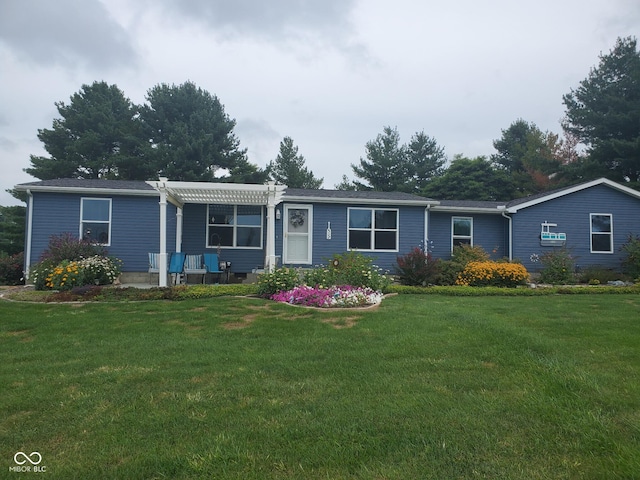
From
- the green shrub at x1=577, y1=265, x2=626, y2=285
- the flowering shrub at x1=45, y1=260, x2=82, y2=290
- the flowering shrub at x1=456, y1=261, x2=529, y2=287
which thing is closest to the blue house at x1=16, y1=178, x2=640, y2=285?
the green shrub at x1=577, y1=265, x2=626, y2=285

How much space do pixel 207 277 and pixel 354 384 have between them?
30.9ft

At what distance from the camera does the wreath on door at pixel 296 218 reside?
12.5 metres

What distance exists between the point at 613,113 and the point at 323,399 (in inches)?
1018

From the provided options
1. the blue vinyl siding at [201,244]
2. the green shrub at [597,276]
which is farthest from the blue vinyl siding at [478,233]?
the blue vinyl siding at [201,244]

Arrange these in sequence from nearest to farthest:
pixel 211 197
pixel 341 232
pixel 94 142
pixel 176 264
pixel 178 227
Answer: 1. pixel 176 264
2. pixel 211 197
3. pixel 178 227
4. pixel 341 232
5. pixel 94 142

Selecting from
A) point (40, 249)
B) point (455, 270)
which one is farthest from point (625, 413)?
point (40, 249)

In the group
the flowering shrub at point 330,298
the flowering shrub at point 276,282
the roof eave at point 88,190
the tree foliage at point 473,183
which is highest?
the tree foliage at point 473,183

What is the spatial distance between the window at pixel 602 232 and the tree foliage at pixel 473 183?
45.0 ft

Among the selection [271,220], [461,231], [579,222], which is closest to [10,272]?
[271,220]

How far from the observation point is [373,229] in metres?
12.9

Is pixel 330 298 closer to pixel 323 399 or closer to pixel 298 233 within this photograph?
pixel 323 399

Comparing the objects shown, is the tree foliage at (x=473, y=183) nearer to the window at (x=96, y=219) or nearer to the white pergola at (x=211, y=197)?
the white pergola at (x=211, y=197)

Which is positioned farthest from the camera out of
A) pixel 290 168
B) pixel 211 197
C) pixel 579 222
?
pixel 290 168

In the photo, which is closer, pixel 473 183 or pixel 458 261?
pixel 458 261
